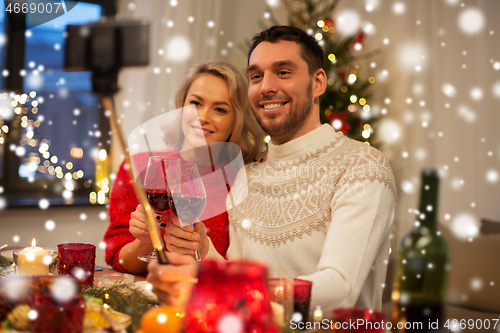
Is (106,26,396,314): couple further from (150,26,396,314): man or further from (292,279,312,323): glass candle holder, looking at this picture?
(292,279,312,323): glass candle holder

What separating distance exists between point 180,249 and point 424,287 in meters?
0.65

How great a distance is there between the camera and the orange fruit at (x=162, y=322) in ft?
1.58

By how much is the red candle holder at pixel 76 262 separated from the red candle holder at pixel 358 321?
24.0 inches

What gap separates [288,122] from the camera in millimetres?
1445

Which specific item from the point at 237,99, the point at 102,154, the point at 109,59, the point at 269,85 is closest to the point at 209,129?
the point at 237,99

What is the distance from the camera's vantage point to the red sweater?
1.50 meters

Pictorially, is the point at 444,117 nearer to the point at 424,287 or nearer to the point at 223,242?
the point at 223,242

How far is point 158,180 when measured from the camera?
3.14ft

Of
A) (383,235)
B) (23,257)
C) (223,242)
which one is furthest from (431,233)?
(223,242)

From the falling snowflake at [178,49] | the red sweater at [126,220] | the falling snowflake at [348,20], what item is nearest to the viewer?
the red sweater at [126,220]

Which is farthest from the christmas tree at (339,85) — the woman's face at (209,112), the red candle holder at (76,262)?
the red candle holder at (76,262)

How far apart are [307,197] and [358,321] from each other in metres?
0.80

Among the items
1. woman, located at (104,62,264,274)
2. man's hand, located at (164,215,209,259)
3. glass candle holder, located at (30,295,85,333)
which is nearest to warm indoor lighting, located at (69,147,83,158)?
woman, located at (104,62,264,274)

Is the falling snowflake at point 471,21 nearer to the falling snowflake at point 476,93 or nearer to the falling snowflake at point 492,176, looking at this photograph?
the falling snowflake at point 476,93
